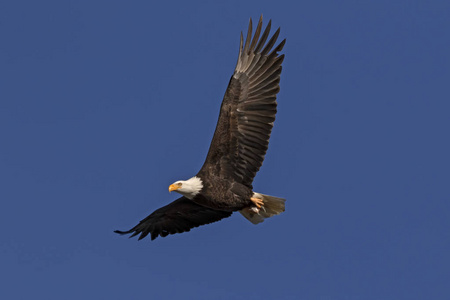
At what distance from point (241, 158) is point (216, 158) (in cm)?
42

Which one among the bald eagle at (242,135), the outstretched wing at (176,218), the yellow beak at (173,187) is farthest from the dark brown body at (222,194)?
the outstretched wing at (176,218)

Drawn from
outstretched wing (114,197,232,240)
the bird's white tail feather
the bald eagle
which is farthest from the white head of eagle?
outstretched wing (114,197,232,240)

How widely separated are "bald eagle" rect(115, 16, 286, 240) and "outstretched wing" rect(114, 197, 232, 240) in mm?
A: 830

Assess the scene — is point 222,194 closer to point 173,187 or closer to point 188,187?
point 188,187

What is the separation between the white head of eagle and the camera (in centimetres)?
1697

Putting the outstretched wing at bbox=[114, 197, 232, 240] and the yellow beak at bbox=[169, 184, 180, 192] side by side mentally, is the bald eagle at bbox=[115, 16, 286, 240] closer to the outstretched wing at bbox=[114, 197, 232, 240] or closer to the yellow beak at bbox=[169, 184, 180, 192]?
the yellow beak at bbox=[169, 184, 180, 192]

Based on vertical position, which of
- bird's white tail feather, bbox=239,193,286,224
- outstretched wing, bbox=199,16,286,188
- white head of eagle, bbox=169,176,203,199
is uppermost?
outstretched wing, bbox=199,16,286,188

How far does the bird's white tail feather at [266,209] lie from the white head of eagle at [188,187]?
42.8 inches

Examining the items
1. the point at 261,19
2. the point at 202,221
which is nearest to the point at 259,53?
the point at 261,19

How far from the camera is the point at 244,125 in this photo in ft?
56.5

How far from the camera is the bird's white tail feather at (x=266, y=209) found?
1766cm

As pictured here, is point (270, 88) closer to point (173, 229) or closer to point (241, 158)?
point (241, 158)

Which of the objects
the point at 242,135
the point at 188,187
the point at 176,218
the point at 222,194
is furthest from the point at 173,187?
the point at 176,218

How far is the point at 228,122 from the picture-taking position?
56.3 ft
